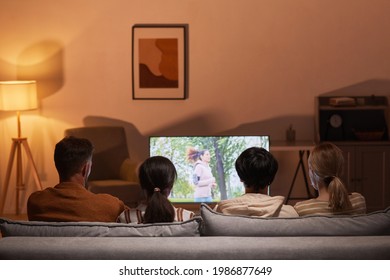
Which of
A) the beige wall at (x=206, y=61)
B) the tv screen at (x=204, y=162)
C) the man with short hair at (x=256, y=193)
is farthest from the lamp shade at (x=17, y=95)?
the man with short hair at (x=256, y=193)

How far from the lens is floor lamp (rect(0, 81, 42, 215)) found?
283 inches

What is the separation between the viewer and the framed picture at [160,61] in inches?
299

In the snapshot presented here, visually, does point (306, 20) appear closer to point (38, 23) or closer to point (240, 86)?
point (240, 86)

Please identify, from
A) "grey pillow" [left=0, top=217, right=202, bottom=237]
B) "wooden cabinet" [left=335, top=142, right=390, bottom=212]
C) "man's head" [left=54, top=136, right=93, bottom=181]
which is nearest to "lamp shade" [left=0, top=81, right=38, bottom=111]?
"wooden cabinet" [left=335, top=142, right=390, bottom=212]

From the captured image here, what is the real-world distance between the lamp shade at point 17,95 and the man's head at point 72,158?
3.21m

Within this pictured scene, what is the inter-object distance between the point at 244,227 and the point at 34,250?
33.0 inches

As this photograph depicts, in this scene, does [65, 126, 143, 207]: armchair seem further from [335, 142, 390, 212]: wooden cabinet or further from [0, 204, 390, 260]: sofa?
[0, 204, 390, 260]: sofa

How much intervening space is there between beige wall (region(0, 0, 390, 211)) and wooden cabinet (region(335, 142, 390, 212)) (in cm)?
57

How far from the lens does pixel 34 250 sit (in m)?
3.01

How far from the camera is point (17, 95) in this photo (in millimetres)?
7238

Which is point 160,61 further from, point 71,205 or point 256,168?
point 71,205

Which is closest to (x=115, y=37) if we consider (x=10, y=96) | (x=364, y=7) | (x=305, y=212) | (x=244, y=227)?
(x=10, y=96)

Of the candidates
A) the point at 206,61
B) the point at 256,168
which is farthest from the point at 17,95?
the point at 256,168

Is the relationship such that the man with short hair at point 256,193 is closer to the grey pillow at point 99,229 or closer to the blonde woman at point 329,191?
the blonde woman at point 329,191
